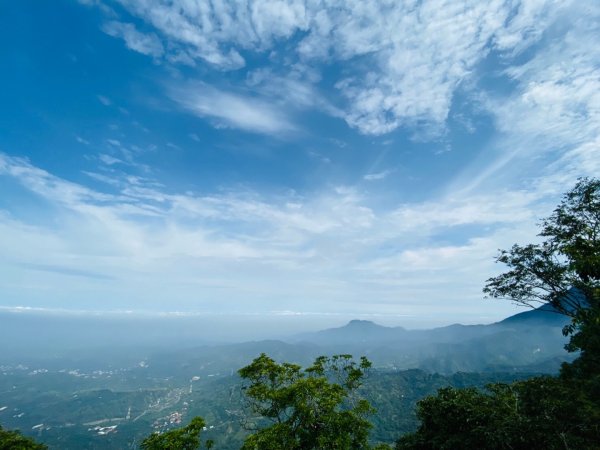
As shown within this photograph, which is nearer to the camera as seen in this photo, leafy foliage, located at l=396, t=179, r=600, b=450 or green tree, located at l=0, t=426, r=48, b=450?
leafy foliage, located at l=396, t=179, r=600, b=450

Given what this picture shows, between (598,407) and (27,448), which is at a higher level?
(598,407)

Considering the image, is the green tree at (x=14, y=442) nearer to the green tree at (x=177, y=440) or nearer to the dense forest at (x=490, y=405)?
the dense forest at (x=490, y=405)

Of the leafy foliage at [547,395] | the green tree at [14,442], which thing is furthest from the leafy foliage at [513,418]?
the green tree at [14,442]

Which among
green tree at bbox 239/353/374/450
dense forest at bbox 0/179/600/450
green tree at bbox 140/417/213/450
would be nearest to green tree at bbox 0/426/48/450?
dense forest at bbox 0/179/600/450

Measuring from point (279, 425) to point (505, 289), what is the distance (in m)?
21.8

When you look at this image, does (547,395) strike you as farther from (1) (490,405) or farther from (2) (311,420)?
(2) (311,420)

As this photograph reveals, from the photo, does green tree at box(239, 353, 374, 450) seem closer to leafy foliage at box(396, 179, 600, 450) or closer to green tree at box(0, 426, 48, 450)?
leafy foliage at box(396, 179, 600, 450)

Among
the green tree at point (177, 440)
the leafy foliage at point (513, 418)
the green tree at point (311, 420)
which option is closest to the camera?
the leafy foliage at point (513, 418)

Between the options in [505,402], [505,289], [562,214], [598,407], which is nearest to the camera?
[598,407]

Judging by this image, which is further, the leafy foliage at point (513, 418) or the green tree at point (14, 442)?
the green tree at point (14, 442)

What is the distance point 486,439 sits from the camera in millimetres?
14516

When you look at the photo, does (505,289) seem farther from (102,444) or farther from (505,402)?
(102,444)

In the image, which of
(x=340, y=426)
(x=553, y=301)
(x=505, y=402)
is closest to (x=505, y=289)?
(x=553, y=301)

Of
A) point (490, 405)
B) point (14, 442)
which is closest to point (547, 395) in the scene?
point (490, 405)
